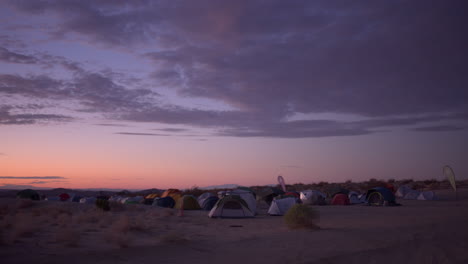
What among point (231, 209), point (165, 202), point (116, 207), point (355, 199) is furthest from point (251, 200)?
point (355, 199)

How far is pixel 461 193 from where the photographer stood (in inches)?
1469

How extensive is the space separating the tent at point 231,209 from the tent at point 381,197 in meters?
12.7

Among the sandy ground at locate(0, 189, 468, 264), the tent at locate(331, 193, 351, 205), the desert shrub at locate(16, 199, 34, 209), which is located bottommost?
the tent at locate(331, 193, 351, 205)

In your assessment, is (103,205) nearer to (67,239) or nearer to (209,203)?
(209,203)

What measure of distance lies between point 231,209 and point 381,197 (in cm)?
1428

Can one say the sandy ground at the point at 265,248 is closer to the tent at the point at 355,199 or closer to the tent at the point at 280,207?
the tent at the point at 280,207

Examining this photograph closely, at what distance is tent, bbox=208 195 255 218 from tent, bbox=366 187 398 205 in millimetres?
12710

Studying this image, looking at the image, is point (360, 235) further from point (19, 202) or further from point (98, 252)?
point (19, 202)

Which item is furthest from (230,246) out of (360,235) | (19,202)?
(19,202)

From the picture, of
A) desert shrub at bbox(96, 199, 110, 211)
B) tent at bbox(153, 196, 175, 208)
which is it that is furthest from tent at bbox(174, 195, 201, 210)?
desert shrub at bbox(96, 199, 110, 211)

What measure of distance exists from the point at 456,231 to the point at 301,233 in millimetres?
5208

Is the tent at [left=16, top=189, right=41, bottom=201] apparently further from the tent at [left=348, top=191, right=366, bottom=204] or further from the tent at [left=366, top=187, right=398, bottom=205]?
the tent at [left=366, top=187, right=398, bottom=205]

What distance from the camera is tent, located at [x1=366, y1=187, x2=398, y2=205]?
1090 inches

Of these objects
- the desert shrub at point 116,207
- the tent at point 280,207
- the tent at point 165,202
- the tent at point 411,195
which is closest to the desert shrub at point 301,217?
the tent at point 280,207
